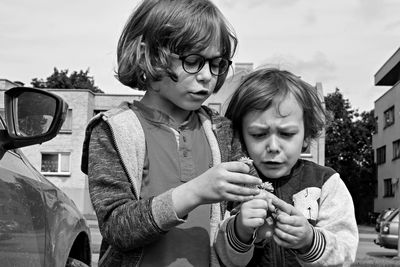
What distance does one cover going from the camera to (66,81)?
197ft

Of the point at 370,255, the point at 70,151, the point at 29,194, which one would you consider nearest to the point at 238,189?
the point at 29,194

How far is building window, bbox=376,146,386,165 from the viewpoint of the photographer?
44859 millimetres

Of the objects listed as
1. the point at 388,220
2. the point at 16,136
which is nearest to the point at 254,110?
the point at 16,136

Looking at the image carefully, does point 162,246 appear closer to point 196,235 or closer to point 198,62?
point 196,235

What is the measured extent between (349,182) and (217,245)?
53.8 meters

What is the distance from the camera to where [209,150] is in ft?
6.62

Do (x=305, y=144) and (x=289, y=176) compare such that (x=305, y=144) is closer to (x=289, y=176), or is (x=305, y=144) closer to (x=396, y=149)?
(x=289, y=176)

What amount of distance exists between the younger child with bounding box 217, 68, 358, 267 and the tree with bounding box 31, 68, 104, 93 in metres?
58.5

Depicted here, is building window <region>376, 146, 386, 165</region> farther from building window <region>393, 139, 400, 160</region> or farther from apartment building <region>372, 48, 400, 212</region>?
building window <region>393, 139, 400, 160</region>

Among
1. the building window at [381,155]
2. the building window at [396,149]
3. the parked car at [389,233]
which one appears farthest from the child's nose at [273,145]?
the building window at [381,155]

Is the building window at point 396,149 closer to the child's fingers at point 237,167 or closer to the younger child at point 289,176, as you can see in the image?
the younger child at point 289,176

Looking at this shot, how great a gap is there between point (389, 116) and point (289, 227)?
42.1m

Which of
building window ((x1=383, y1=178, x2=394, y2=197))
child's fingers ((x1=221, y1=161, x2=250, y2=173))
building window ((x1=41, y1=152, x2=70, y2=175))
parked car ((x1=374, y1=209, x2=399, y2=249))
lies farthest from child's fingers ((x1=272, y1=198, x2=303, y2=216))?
building window ((x1=383, y1=178, x2=394, y2=197))

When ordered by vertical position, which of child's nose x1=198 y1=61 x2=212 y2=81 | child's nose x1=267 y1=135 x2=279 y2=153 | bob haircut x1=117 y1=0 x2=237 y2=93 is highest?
bob haircut x1=117 y1=0 x2=237 y2=93
